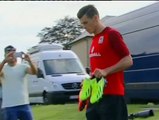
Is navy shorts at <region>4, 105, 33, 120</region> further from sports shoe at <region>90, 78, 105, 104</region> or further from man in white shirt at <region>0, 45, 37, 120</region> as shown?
sports shoe at <region>90, 78, 105, 104</region>

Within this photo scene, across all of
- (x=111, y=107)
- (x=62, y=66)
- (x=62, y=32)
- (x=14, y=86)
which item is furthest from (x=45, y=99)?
(x=62, y=32)

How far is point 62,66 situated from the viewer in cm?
2062

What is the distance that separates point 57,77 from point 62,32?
6567cm

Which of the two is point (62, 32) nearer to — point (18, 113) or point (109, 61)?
point (18, 113)

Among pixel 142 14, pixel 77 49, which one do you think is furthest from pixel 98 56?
pixel 77 49

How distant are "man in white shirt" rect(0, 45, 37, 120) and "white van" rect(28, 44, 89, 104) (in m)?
11.8

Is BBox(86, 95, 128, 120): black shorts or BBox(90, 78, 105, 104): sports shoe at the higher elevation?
BBox(90, 78, 105, 104): sports shoe

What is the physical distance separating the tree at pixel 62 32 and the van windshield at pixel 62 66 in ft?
205

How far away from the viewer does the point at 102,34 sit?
189 inches

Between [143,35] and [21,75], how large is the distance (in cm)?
889

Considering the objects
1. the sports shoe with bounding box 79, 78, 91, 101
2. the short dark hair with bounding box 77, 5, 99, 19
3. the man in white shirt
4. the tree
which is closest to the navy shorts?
the man in white shirt

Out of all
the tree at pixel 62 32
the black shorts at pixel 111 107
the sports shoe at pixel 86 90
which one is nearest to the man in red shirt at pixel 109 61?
the black shorts at pixel 111 107

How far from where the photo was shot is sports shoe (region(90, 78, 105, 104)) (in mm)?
4641

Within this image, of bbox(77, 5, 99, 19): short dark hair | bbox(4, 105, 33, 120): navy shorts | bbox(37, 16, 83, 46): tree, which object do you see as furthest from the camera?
bbox(37, 16, 83, 46): tree
